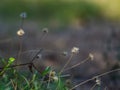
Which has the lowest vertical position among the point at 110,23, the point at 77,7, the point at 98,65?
the point at 98,65

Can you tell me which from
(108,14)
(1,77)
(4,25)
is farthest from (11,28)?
(1,77)

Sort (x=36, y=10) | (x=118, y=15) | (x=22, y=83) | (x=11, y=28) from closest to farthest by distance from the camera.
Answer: (x=22, y=83) < (x=11, y=28) < (x=118, y=15) < (x=36, y=10)

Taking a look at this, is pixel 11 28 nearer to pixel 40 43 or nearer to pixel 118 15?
pixel 40 43

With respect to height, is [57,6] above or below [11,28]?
above

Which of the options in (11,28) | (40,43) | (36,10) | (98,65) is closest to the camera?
(98,65)

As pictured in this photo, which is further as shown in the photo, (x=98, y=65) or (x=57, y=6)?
(x=57, y=6)

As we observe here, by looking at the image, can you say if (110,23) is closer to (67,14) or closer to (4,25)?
(67,14)
